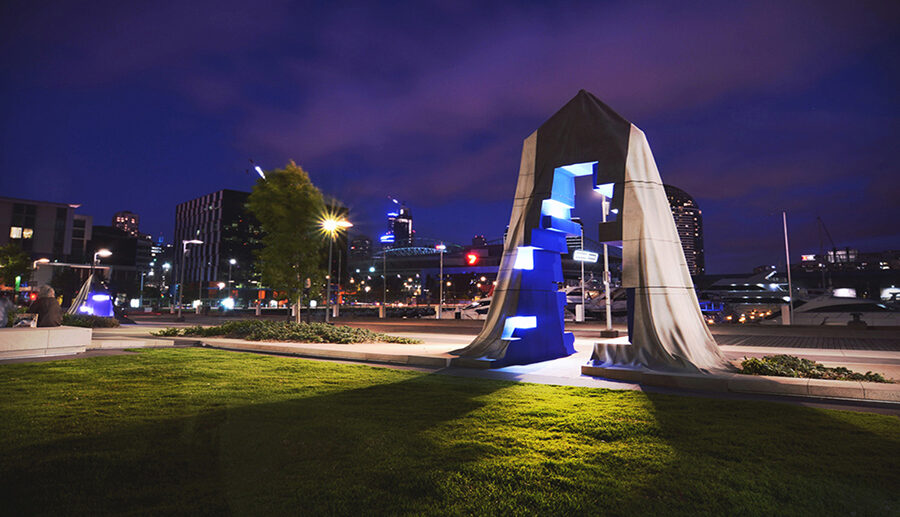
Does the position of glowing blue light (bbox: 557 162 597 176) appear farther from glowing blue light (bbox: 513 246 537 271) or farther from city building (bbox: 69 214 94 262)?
city building (bbox: 69 214 94 262)

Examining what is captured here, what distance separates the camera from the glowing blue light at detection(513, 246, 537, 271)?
1256cm

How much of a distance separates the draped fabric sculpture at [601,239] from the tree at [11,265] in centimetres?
5061

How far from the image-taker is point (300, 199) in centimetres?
2227

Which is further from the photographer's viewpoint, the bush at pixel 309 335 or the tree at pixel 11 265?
the tree at pixel 11 265

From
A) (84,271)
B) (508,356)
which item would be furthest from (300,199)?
(84,271)

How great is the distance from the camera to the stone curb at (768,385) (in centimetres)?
757

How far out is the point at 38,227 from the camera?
79.9m

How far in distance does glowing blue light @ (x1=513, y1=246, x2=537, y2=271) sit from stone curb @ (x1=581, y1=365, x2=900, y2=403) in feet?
13.2

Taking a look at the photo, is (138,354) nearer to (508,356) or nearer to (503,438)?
(508,356)

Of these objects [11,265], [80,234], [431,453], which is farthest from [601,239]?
[80,234]

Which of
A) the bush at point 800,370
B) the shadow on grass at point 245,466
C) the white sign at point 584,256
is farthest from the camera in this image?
the white sign at point 584,256

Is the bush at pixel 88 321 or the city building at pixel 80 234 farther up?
the city building at pixel 80 234

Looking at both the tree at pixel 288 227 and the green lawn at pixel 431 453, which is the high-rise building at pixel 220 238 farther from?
the green lawn at pixel 431 453

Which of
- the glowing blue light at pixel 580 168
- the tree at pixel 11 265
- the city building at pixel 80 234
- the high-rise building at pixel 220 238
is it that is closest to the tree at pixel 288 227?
the glowing blue light at pixel 580 168
